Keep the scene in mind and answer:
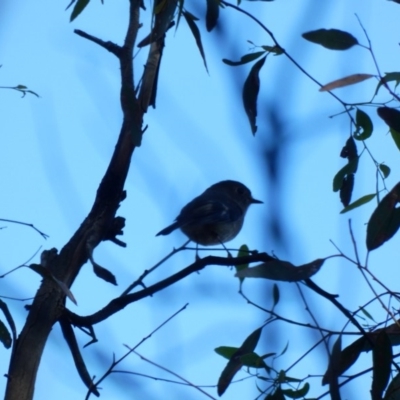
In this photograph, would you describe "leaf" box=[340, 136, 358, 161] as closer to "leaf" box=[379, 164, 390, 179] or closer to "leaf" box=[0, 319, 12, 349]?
"leaf" box=[379, 164, 390, 179]

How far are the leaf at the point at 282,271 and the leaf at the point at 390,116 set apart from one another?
319 mm

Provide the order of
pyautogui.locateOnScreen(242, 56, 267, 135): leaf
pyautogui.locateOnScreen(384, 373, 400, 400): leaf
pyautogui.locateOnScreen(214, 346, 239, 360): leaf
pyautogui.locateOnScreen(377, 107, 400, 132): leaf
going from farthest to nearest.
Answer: pyautogui.locateOnScreen(214, 346, 239, 360): leaf
pyautogui.locateOnScreen(242, 56, 267, 135): leaf
pyautogui.locateOnScreen(384, 373, 400, 400): leaf
pyautogui.locateOnScreen(377, 107, 400, 132): leaf

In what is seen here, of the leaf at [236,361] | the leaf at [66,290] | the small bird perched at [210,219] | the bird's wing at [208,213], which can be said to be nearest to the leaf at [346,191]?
the leaf at [236,361]

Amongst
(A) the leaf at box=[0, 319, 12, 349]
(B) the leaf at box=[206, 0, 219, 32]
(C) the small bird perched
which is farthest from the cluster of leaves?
(C) the small bird perched

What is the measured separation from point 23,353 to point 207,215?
3035 millimetres

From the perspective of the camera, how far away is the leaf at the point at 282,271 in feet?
5.29

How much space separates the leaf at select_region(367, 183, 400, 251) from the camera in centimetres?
170

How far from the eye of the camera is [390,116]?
1530 mm

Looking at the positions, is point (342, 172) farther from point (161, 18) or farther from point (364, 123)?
point (161, 18)

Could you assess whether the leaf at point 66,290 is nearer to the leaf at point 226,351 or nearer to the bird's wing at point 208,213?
the leaf at point 226,351

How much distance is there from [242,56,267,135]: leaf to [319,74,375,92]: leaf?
377 mm

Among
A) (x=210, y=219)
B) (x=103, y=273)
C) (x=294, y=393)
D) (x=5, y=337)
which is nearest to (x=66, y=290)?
(x=103, y=273)

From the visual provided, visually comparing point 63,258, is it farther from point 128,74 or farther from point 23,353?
point 128,74

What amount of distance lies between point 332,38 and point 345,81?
0.09m
